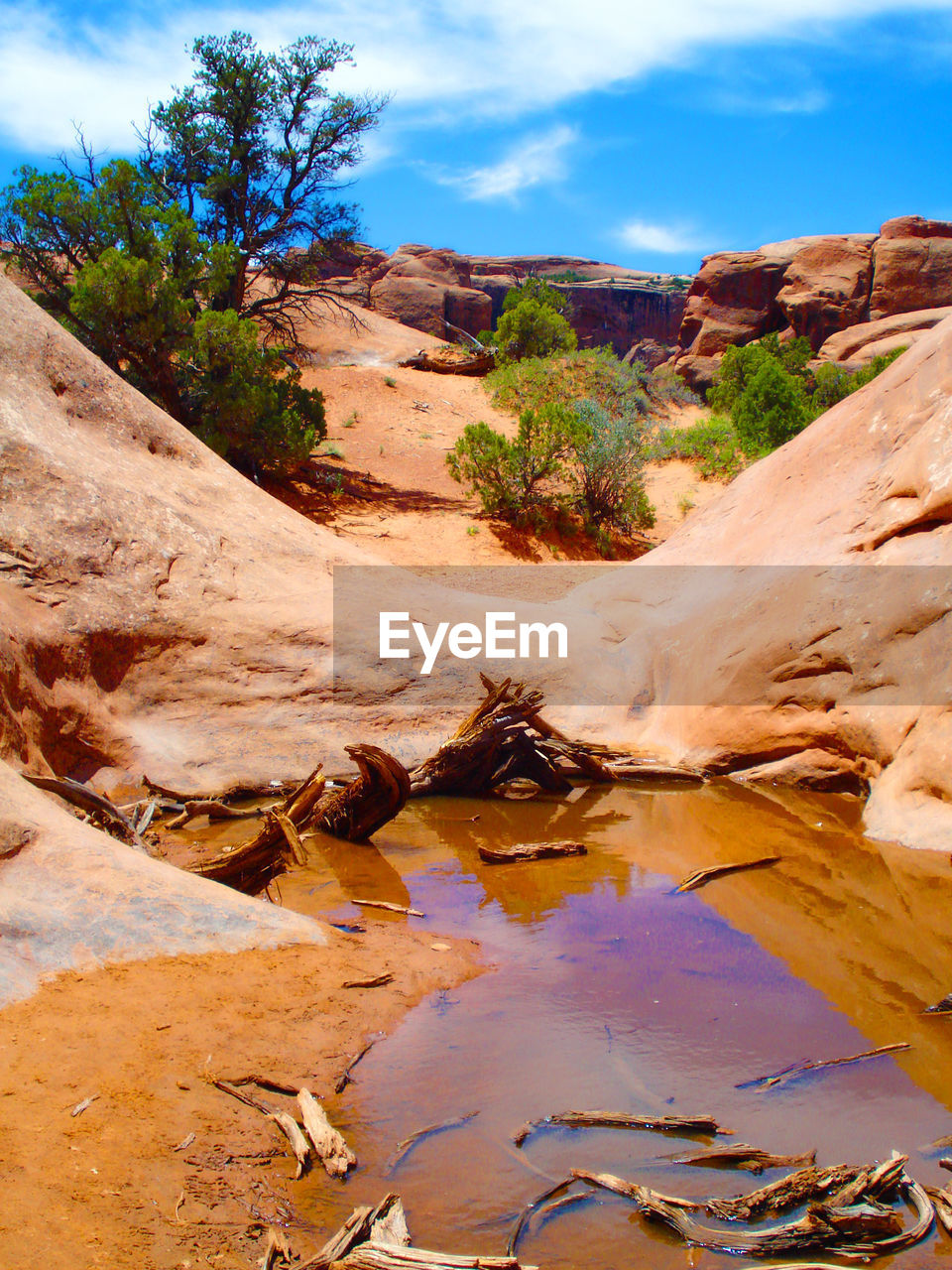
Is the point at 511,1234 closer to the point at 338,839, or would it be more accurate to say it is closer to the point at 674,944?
the point at 674,944

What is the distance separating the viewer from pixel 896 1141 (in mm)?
2795

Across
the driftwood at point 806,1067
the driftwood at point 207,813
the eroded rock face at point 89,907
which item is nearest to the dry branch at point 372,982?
the eroded rock face at point 89,907

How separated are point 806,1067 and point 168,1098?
2071mm

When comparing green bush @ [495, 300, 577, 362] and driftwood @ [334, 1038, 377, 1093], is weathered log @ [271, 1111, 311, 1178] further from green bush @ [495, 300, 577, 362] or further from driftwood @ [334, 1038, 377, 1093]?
green bush @ [495, 300, 577, 362]

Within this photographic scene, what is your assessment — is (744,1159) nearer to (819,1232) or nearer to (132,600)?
(819,1232)

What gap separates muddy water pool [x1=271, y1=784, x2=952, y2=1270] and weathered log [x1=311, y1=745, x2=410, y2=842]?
0.12 metres

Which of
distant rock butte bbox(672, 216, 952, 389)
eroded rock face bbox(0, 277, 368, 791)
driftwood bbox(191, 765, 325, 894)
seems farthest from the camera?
distant rock butte bbox(672, 216, 952, 389)

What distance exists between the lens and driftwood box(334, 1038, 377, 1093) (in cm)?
302

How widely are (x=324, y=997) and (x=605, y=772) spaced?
4066mm

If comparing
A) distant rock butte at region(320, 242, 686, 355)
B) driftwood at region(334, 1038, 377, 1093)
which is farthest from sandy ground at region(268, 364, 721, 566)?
driftwood at region(334, 1038, 377, 1093)

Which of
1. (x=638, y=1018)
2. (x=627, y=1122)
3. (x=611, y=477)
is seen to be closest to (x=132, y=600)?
(x=638, y=1018)

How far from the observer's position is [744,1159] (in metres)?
2.68

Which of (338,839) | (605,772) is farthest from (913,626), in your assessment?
(338,839)

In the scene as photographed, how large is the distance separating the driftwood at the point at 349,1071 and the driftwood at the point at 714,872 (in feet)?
7.29
